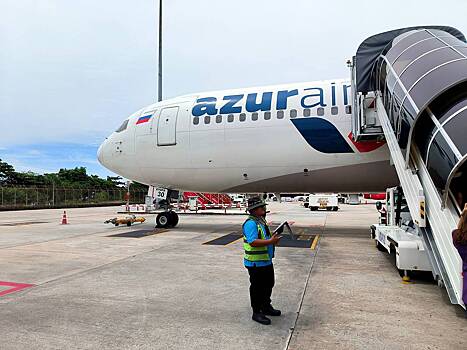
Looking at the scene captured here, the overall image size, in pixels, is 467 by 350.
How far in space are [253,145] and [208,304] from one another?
7.23 metres

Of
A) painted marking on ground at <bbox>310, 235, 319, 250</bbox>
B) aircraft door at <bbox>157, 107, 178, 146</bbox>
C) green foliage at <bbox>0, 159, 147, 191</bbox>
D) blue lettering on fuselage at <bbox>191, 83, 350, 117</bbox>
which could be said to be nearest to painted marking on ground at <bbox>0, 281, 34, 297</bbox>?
painted marking on ground at <bbox>310, 235, 319, 250</bbox>

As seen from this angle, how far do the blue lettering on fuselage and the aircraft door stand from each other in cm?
77

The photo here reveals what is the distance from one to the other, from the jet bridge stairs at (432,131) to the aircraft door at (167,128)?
6.91 m

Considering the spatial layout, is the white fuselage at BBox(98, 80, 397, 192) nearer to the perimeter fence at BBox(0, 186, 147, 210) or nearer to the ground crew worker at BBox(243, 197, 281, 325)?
the ground crew worker at BBox(243, 197, 281, 325)

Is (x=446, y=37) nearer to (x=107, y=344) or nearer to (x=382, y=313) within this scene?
(x=382, y=313)

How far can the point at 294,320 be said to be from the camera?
4219mm

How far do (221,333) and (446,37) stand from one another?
690 centimetres

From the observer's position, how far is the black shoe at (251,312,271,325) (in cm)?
408

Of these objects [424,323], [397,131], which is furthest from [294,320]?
[397,131]

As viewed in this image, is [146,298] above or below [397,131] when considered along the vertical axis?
below

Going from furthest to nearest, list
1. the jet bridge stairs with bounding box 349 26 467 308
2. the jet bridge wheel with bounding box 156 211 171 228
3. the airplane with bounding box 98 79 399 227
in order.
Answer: the jet bridge wheel with bounding box 156 211 171 228 → the airplane with bounding box 98 79 399 227 → the jet bridge stairs with bounding box 349 26 467 308

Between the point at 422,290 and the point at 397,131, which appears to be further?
the point at 397,131

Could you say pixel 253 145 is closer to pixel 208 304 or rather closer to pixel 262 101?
pixel 262 101

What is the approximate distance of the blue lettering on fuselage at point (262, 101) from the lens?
10953mm
